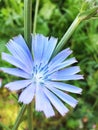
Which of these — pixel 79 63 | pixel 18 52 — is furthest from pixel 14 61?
pixel 79 63


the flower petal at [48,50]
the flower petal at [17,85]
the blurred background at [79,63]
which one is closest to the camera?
the flower petal at [17,85]

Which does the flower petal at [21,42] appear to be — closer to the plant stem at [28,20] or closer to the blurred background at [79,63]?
the plant stem at [28,20]

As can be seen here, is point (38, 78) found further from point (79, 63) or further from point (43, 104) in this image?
point (79, 63)

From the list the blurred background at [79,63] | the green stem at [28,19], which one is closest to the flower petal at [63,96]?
the green stem at [28,19]

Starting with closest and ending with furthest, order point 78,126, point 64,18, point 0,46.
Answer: point 0,46
point 78,126
point 64,18

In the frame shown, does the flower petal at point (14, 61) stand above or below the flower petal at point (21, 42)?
below

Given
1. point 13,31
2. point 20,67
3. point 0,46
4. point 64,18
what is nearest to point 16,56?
point 20,67

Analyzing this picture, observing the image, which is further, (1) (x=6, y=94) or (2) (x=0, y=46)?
(1) (x=6, y=94)

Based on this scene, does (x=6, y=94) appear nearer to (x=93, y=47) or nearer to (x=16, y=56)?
(x=93, y=47)
